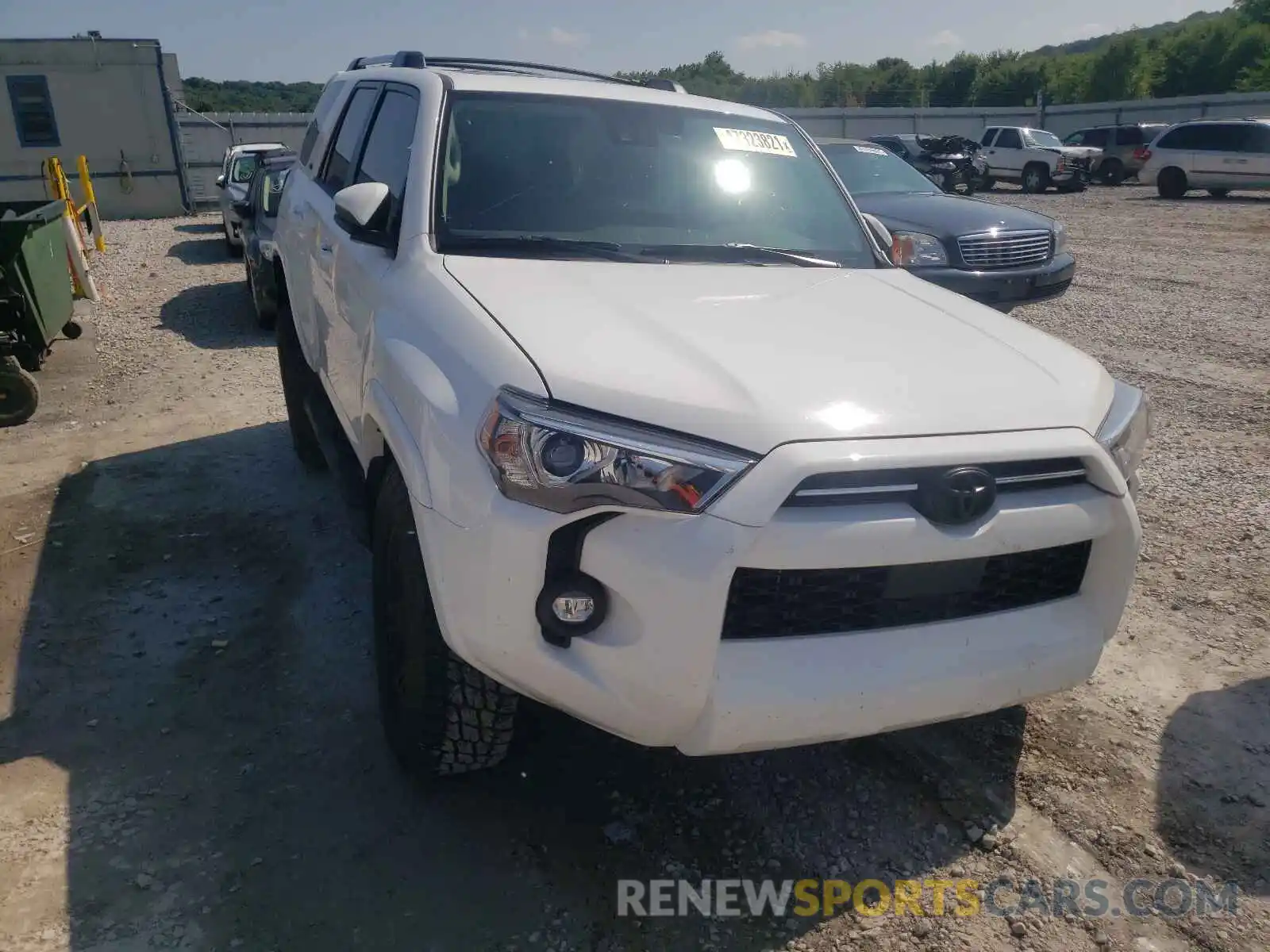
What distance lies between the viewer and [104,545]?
175 inches

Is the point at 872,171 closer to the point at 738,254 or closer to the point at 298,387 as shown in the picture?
the point at 298,387

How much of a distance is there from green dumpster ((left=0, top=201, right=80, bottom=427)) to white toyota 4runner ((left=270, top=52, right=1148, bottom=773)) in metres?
4.27

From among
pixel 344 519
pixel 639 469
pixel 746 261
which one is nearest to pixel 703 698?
pixel 639 469

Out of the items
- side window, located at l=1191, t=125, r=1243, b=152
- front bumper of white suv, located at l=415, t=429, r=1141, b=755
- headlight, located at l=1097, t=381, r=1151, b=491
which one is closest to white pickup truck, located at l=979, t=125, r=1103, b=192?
side window, located at l=1191, t=125, r=1243, b=152

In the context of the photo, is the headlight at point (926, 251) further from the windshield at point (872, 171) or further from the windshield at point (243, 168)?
the windshield at point (243, 168)

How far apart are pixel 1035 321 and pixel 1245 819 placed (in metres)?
7.81

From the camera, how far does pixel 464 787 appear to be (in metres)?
2.80

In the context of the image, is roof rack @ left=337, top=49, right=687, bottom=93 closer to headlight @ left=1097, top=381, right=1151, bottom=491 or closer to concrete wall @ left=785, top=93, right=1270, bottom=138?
headlight @ left=1097, top=381, right=1151, bottom=491

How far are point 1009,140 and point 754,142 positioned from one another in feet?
80.1

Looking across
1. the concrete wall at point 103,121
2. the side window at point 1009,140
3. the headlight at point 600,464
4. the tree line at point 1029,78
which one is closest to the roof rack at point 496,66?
the headlight at point 600,464

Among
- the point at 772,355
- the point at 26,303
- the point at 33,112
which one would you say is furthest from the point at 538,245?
the point at 33,112

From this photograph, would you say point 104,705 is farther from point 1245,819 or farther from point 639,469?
point 1245,819

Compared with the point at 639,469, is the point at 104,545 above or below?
below

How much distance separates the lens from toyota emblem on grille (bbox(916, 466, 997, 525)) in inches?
83.4
